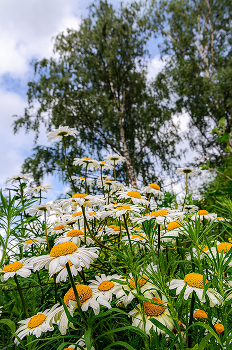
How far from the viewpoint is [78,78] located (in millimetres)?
8672

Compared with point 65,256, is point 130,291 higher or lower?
lower

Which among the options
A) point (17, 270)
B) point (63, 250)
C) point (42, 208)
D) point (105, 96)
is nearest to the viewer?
point (63, 250)

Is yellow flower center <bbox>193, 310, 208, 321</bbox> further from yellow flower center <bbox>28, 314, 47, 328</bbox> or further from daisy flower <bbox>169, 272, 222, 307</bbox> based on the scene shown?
yellow flower center <bbox>28, 314, 47, 328</bbox>

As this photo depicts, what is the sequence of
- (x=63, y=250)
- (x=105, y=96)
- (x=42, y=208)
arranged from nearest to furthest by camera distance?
(x=63, y=250)
(x=42, y=208)
(x=105, y=96)

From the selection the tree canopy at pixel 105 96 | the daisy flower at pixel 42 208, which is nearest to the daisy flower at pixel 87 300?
the daisy flower at pixel 42 208

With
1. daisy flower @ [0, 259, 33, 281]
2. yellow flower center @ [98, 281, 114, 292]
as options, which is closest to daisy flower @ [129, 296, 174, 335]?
yellow flower center @ [98, 281, 114, 292]

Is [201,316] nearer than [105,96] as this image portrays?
Yes

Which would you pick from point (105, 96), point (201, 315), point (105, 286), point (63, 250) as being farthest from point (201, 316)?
point (105, 96)

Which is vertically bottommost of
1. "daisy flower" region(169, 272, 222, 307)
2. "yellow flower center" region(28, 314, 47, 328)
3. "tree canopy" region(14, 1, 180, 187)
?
"yellow flower center" region(28, 314, 47, 328)

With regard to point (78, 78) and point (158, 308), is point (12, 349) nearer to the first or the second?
point (158, 308)

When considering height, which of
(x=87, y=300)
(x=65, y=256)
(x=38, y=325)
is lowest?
(x=38, y=325)

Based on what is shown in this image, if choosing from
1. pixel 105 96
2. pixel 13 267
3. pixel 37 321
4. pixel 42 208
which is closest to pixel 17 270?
pixel 13 267

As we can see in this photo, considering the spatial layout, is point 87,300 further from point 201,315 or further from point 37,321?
point 201,315

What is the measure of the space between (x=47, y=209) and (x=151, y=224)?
78cm
